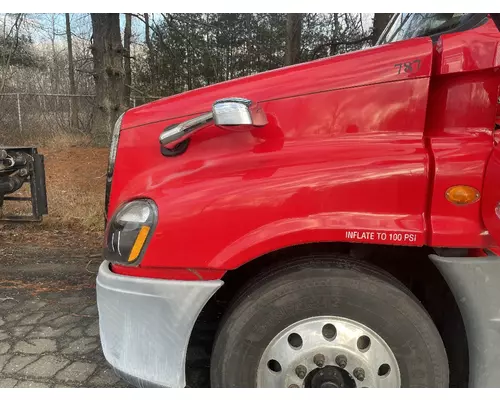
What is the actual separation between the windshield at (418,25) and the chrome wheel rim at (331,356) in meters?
1.56

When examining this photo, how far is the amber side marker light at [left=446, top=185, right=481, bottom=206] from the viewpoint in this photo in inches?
69.4

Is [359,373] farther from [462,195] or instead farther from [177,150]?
[177,150]

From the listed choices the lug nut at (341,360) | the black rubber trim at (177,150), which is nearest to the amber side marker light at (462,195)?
the lug nut at (341,360)

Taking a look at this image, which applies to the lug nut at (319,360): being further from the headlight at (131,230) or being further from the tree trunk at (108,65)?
the tree trunk at (108,65)

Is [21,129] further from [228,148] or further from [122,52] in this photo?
[228,148]

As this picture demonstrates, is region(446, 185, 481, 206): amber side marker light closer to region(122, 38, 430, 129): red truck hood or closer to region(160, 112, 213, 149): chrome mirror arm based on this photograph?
region(122, 38, 430, 129): red truck hood

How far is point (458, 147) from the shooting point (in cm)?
178

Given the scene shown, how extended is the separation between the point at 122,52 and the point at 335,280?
8.76 metres

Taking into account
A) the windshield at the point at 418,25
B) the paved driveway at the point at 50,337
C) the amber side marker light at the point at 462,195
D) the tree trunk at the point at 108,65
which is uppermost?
the tree trunk at the point at 108,65

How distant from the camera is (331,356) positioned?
185cm

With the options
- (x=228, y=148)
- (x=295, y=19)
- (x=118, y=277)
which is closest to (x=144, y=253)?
(x=118, y=277)

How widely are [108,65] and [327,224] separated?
341 inches

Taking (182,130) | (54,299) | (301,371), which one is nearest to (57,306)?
(54,299)

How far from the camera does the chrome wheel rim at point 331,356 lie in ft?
6.08
